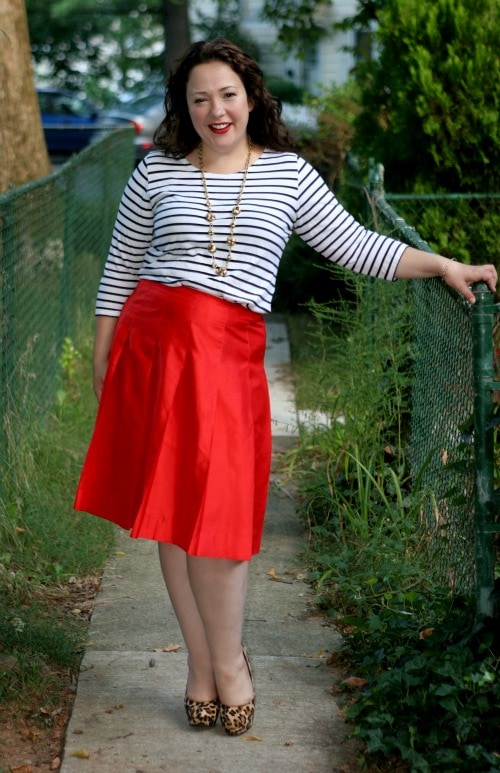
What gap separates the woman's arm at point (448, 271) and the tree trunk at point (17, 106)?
19.5 feet

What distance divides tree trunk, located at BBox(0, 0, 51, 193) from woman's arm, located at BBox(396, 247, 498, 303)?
5932mm

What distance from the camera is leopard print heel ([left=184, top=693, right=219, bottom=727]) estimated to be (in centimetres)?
352

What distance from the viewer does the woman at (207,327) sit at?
3242 mm

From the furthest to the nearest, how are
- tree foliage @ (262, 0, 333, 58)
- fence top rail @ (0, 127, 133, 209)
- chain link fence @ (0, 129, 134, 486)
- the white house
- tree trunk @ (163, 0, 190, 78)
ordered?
the white house
tree trunk @ (163, 0, 190, 78)
tree foliage @ (262, 0, 333, 58)
chain link fence @ (0, 129, 134, 486)
fence top rail @ (0, 127, 133, 209)

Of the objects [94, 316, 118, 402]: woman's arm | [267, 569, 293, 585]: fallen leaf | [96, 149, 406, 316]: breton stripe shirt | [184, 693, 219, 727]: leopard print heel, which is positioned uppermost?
[96, 149, 406, 316]: breton stripe shirt

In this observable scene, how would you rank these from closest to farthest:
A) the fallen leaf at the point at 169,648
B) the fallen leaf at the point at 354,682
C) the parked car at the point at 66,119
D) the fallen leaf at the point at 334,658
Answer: the fallen leaf at the point at 354,682 → the fallen leaf at the point at 334,658 → the fallen leaf at the point at 169,648 → the parked car at the point at 66,119

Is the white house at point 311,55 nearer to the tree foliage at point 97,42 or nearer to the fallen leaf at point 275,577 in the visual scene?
the tree foliage at point 97,42

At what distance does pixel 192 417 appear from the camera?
3244 millimetres

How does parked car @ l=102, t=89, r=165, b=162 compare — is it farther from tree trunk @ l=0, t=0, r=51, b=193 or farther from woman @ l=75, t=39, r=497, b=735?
woman @ l=75, t=39, r=497, b=735

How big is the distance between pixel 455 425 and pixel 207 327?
113 centimetres

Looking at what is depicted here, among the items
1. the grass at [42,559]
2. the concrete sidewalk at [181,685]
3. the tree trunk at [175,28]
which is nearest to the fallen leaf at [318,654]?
the concrete sidewalk at [181,685]

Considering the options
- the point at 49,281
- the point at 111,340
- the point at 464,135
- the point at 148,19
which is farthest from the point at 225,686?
the point at 148,19

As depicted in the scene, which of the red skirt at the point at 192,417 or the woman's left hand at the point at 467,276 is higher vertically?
the woman's left hand at the point at 467,276

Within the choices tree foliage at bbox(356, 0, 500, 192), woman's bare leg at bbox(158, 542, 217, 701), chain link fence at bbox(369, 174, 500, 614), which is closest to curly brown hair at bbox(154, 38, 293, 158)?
chain link fence at bbox(369, 174, 500, 614)
